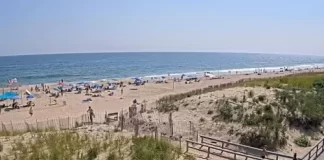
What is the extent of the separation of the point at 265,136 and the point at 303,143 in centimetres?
186

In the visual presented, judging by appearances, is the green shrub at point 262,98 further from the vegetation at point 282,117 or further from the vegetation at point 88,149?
the vegetation at point 88,149

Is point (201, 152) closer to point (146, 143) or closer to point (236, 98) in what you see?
point (146, 143)

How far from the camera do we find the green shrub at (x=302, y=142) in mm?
15484

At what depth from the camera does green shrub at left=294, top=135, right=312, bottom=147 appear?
50.8ft

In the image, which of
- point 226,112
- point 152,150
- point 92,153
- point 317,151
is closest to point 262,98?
point 226,112

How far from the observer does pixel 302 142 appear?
Result: 1559cm

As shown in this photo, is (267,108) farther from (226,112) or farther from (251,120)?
(226,112)

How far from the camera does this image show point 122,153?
9508mm

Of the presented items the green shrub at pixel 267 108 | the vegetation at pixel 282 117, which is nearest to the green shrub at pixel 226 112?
the vegetation at pixel 282 117

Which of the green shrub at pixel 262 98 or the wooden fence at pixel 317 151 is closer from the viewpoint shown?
the wooden fence at pixel 317 151

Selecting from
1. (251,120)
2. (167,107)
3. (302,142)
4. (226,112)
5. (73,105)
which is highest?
(226,112)

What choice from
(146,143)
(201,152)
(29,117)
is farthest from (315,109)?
(29,117)

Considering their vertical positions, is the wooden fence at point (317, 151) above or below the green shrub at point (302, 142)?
above

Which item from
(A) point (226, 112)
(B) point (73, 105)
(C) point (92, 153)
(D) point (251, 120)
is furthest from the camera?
(B) point (73, 105)
